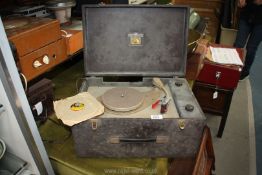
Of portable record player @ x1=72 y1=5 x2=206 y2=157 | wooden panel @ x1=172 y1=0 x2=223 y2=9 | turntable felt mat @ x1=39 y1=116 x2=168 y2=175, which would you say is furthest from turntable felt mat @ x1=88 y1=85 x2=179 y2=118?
wooden panel @ x1=172 y1=0 x2=223 y2=9

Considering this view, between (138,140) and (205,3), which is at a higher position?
(205,3)

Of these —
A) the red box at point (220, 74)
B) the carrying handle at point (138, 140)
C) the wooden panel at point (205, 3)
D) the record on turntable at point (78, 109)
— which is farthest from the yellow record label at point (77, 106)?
the wooden panel at point (205, 3)

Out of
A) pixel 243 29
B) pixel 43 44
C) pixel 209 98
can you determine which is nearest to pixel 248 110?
pixel 209 98

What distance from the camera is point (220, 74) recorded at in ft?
4.96

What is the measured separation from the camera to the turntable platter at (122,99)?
0.86 metres

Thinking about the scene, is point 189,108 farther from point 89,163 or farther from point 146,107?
point 89,163

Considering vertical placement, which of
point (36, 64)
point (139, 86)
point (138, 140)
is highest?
point (36, 64)

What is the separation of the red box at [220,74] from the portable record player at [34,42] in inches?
36.8

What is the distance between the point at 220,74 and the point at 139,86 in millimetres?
690

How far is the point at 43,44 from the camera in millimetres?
881

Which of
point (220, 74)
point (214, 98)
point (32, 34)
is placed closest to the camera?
point (32, 34)

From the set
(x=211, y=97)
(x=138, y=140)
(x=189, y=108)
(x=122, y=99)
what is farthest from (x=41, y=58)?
(x=211, y=97)

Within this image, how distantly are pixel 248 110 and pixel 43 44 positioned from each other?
183 cm

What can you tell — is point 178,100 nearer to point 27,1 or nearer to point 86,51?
point 86,51
